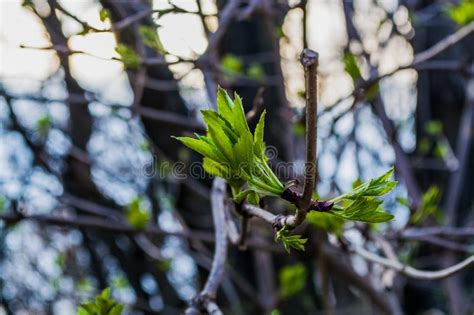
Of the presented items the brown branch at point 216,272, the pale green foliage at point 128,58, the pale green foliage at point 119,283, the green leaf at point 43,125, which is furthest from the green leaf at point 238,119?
the pale green foliage at point 119,283

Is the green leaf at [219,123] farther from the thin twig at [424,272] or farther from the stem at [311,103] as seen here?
the thin twig at [424,272]

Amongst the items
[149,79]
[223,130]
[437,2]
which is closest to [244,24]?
[149,79]

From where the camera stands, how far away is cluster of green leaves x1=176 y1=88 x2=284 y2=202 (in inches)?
20.7

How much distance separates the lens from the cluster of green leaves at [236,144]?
0.53 metres

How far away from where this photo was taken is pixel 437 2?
93.4 inches

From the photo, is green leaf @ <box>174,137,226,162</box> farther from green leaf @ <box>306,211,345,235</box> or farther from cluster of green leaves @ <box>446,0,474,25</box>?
cluster of green leaves @ <box>446,0,474,25</box>

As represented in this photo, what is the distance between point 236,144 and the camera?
0.53 metres

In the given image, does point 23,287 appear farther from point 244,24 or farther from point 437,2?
point 437,2

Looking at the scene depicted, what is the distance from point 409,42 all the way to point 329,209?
5.72 feet

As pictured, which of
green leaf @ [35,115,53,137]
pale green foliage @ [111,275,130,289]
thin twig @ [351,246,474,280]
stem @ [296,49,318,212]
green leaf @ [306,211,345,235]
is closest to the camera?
stem @ [296,49,318,212]

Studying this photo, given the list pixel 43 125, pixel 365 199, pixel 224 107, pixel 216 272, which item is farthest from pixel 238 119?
A: pixel 43 125

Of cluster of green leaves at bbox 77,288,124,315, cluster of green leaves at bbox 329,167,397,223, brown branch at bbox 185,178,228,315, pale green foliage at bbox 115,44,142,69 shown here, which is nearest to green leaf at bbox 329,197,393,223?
cluster of green leaves at bbox 329,167,397,223

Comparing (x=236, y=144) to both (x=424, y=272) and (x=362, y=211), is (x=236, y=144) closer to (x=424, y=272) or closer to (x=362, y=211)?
(x=362, y=211)

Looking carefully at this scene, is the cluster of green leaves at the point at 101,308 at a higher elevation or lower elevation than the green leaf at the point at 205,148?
lower
